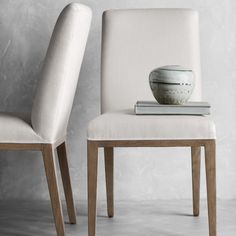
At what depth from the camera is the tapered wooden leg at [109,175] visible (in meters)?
2.30

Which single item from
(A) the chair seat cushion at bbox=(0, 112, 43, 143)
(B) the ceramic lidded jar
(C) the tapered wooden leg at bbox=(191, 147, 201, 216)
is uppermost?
(B) the ceramic lidded jar

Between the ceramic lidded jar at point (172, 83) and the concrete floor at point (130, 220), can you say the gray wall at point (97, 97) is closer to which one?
the concrete floor at point (130, 220)

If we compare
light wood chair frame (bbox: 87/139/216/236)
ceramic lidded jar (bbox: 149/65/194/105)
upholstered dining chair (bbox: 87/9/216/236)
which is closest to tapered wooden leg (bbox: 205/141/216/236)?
light wood chair frame (bbox: 87/139/216/236)

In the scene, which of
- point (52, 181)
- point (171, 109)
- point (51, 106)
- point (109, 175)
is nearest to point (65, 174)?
point (109, 175)

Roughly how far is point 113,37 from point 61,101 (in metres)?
0.54

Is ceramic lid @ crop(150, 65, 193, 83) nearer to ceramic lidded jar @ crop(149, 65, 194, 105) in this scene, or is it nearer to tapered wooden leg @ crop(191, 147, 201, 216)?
ceramic lidded jar @ crop(149, 65, 194, 105)

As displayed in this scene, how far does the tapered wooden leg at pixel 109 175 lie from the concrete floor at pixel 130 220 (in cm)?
5

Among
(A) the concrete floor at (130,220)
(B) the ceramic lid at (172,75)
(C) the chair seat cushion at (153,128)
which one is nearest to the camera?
(C) the chair seat cushion at (153,128)

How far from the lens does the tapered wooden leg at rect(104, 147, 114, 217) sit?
2299mm

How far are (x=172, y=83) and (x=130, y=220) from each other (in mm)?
606

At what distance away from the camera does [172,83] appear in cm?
198

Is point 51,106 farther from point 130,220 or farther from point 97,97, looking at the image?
point 97,97

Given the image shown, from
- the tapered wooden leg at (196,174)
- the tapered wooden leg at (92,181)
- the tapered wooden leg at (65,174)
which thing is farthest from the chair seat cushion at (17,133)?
the tapered wooden leg at (196,174)

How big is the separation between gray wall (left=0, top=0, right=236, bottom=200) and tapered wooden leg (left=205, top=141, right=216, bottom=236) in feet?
2.48
